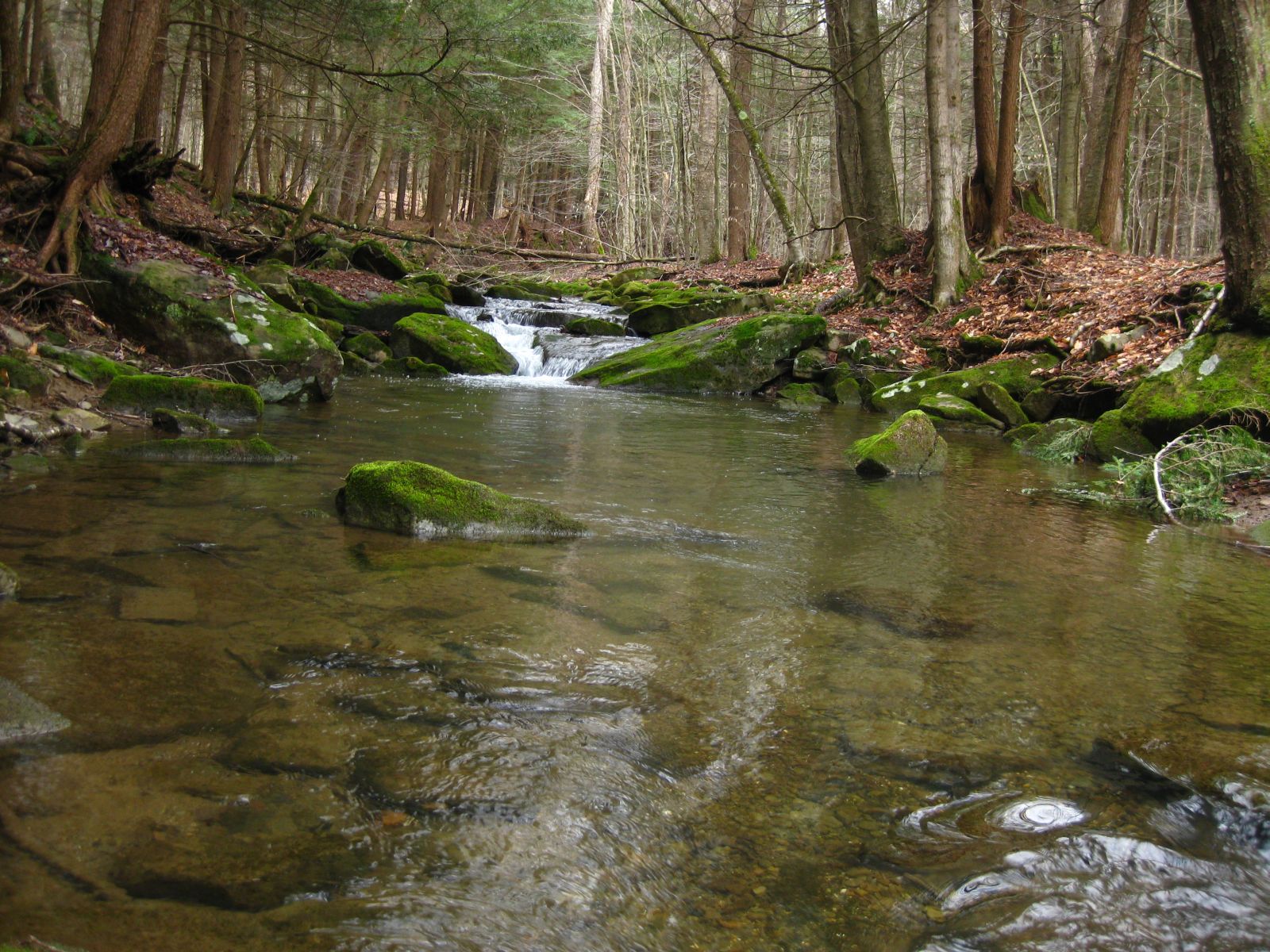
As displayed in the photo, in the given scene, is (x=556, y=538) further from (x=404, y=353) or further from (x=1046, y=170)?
(x=1046, y=170)

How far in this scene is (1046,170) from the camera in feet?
79.0

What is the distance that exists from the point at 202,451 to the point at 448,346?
28.2 ft

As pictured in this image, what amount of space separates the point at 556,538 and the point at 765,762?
2622mm

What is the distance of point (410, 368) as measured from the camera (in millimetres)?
14727

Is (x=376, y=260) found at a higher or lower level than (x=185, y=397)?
higher

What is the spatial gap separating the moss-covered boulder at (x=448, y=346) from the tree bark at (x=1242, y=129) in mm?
10927

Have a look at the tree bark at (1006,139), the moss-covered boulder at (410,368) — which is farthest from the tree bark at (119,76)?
the tree bark at (1006,139)

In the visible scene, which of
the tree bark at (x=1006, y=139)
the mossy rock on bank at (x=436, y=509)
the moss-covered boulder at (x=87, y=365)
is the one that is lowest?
the mossy rock on bank at (x=436, y=509)

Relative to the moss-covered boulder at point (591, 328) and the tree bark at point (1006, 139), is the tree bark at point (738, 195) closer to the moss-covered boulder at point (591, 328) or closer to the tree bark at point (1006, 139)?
the moss-covered boulder at point (591, 328)

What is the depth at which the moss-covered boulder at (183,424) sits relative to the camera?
7.75 m

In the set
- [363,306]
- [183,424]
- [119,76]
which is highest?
[119,76]

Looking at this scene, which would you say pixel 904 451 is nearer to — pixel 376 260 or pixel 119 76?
pixel 119 76

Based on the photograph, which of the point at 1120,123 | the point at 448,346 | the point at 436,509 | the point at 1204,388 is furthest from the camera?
the point at 1120,123

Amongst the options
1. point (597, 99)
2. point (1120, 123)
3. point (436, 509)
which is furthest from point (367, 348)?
point (597, 99)
